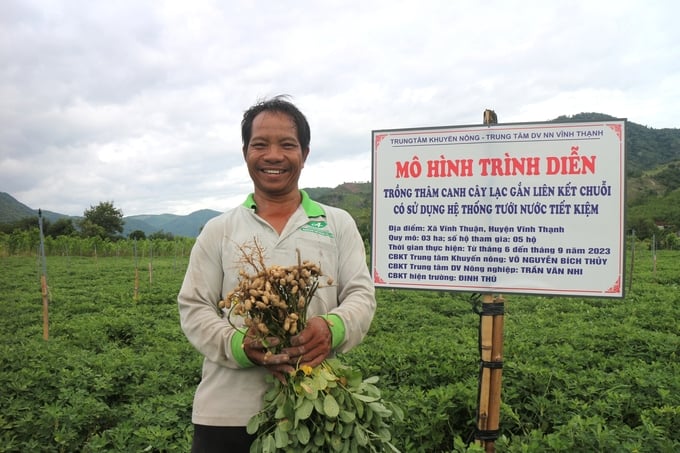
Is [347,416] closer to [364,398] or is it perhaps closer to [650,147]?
[364,398]

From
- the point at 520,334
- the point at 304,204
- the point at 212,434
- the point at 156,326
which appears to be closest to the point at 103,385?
the point at 212,434

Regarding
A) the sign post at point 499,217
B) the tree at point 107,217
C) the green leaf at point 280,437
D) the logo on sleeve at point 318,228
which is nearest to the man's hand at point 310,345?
the green leaf at point 280,437

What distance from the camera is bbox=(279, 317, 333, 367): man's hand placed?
1.75 meters

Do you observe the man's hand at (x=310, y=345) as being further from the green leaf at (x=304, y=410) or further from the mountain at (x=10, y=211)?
the mountain at (x=10, y=211)

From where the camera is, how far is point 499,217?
2963 mm

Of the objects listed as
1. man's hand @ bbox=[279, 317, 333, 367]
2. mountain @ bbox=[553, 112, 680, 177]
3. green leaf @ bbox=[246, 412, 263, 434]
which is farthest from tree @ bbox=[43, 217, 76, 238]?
mountain @ bbox=[553, 112, 680, 177]

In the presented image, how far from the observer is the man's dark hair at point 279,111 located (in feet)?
6.68

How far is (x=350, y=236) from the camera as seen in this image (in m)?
2.14

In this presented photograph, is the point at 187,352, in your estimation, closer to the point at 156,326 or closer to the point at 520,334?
the point at 156,326

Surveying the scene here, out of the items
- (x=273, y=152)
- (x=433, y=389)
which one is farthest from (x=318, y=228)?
(x=433, y=389)

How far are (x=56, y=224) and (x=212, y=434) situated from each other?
2229 inches

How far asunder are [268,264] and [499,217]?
1.61 metres

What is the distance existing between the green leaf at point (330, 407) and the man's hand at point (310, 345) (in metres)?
0.13

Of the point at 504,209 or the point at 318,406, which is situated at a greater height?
the point at 504,209
